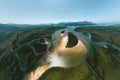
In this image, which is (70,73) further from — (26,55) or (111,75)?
(26,55)

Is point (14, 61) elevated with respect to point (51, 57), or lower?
lower

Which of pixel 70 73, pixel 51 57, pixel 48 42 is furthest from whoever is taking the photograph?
pixel 48 42

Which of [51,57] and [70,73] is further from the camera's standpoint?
[51,57]

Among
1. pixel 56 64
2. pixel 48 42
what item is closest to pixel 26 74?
pixel 56 64

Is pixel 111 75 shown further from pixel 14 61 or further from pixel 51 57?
pixel 14 61

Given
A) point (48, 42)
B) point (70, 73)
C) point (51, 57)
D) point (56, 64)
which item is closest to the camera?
point (70, 73)

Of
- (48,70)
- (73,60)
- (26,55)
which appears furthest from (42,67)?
(26,55)

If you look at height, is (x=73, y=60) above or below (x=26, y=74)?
above

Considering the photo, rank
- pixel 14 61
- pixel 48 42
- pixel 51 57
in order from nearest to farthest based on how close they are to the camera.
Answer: pixel 51 57, pixel 14 61, pixel 48 42

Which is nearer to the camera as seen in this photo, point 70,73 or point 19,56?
point 70,73
